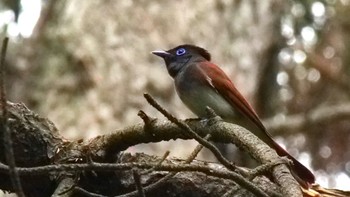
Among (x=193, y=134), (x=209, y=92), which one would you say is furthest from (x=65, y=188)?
(x=209, y=92)

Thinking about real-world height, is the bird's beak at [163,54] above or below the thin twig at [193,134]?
above

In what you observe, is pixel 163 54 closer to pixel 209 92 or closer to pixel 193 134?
pixel 209 92

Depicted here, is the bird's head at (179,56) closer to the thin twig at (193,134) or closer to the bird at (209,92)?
the bird at (209,92)

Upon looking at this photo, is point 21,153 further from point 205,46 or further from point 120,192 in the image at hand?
point 205,46

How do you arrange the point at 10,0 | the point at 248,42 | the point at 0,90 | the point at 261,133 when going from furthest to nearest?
the point at 10,0
the point at 248,42
the point at 261,133
the point at 0,90

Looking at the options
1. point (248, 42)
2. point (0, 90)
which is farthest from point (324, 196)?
point (248, 42)

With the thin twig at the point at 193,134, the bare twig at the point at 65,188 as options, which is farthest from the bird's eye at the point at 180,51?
the thin twig at the point at 193,134

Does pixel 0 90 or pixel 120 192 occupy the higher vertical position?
pixel 120 192

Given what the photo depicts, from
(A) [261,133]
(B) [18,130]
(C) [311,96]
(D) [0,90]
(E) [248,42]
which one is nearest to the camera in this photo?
(D) [0,90]

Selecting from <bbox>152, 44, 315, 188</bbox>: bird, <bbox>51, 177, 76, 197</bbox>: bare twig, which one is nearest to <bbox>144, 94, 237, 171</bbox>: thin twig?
<bbox>51, 177, 76, 197</bbox>: bare twig
